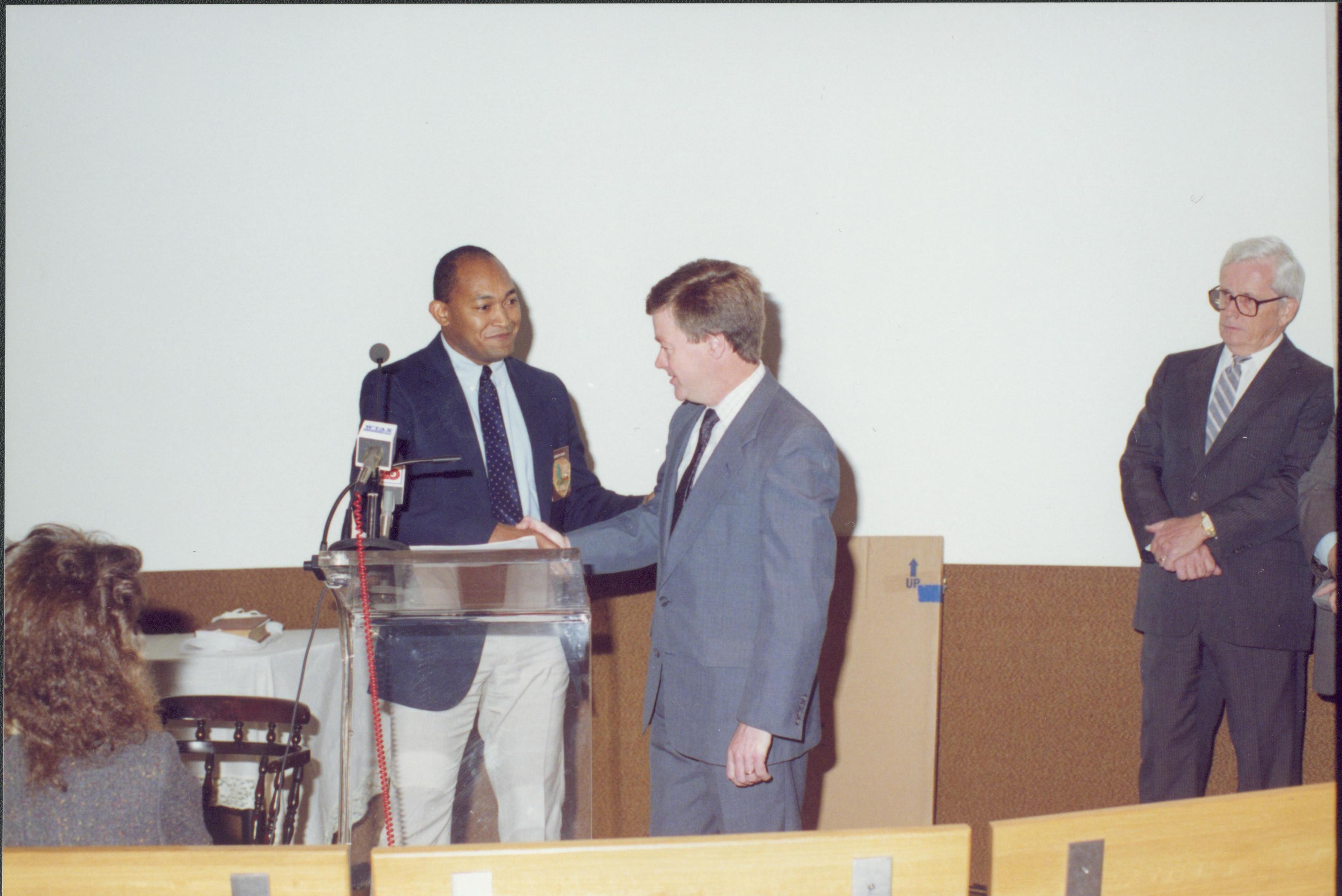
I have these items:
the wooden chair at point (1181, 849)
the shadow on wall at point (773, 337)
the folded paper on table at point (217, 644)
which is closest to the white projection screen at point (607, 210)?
the shadow on wall at point (773, 337)

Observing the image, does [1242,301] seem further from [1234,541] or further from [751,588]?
[751,588]

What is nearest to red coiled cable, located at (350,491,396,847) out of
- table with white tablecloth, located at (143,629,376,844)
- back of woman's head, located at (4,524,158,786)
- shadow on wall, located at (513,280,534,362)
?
back of woman's head, located at (4,524,158,786)

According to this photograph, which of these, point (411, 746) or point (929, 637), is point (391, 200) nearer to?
point (411, 746)

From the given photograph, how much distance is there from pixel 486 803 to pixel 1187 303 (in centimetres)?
258

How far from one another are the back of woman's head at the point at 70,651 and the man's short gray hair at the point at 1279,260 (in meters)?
2.77

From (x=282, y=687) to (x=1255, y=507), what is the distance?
2572 mm

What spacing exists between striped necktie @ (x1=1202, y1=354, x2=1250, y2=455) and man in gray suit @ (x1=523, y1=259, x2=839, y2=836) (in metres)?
1.33

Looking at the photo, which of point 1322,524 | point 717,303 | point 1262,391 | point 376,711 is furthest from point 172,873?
point 1262,391

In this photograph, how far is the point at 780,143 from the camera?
282 cm

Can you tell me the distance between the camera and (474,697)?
1.41 metres

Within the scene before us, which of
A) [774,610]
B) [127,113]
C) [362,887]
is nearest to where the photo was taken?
[362,887]

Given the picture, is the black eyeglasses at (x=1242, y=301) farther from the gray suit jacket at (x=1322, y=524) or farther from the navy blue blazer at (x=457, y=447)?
the navy blue blazer at (x=457, y=447)

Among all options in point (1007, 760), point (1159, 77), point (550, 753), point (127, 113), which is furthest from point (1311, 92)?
point (127, 113)

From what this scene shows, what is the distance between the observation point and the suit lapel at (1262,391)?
2400 millimetres
